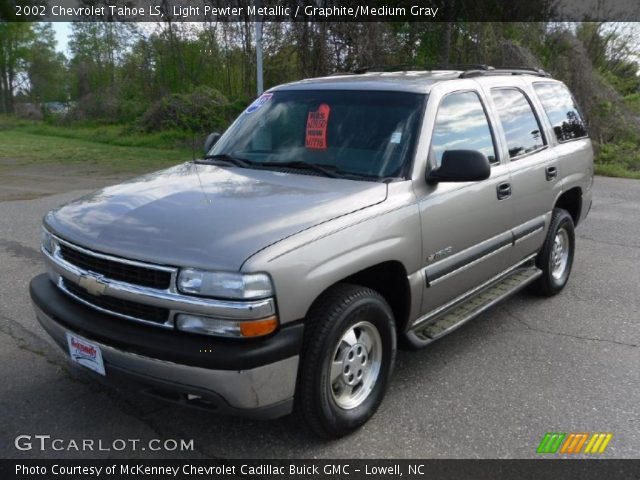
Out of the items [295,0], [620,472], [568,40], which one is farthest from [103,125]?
[620,472]

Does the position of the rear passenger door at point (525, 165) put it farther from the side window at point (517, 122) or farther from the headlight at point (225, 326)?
the headlight at point (225, 326)

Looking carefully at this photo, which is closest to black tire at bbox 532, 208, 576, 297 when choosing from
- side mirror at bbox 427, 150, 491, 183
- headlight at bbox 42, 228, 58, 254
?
side mirror at bbox 427, 150, 491, 183

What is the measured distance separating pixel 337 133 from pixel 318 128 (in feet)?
0.48

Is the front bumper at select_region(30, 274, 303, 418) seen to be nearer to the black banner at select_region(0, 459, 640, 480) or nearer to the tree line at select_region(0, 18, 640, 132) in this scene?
the black banner at select_region(0, 459, 640, 480)

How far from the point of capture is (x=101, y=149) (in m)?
19.7

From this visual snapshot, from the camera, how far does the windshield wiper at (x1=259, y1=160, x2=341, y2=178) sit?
3594 millimetres

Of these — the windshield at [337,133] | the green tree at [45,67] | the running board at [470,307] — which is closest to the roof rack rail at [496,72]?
the windshield at [337,133]

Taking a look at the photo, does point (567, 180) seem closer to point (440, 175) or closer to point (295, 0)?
point (440, 175)

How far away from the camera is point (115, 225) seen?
2.96 m

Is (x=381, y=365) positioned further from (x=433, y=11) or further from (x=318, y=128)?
(x=433, y=11)

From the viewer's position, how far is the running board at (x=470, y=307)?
3.68m

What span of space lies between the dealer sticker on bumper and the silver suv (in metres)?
0.01

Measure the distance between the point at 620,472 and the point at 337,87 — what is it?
2.78 m

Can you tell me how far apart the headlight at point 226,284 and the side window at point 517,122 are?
2567 mm
